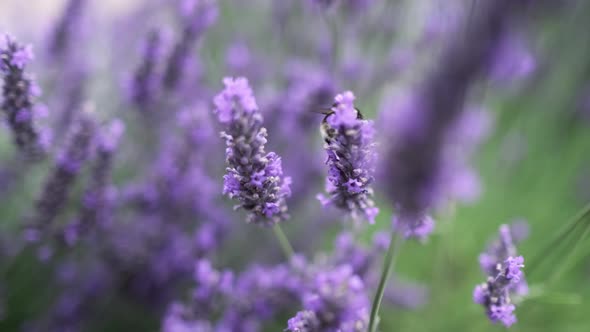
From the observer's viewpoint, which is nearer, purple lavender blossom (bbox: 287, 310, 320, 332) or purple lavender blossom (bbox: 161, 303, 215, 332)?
purple lavender blossom (bbox: 287, 310, 320, 332)

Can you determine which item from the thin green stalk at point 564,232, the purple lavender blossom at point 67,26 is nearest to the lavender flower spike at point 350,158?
the thin green stalk at point 564,232

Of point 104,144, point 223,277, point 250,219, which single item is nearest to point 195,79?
point 104,144

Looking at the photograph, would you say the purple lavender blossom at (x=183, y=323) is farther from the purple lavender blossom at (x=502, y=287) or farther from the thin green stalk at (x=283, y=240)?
the purple lavender blossom at (x=502, y=287)

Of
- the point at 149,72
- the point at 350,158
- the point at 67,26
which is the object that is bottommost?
the point at 350,158

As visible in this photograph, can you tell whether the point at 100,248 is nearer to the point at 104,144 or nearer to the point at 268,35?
the point at 104,144

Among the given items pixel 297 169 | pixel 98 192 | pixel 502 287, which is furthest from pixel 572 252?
pixel 98 192

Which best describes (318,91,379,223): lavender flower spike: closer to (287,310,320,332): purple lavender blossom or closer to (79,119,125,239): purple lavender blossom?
(287,310,320,332): purple lavender blossom

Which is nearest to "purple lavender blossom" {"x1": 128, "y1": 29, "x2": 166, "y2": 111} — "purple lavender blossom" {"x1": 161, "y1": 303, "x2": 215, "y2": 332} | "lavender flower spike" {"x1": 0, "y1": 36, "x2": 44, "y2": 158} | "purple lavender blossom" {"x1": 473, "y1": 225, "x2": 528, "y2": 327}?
"lavender flower spike" {"x1": 0, "y1": 36, "x2": 44, "y2": 158}

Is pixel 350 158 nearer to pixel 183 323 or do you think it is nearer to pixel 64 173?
pixel 183 323
